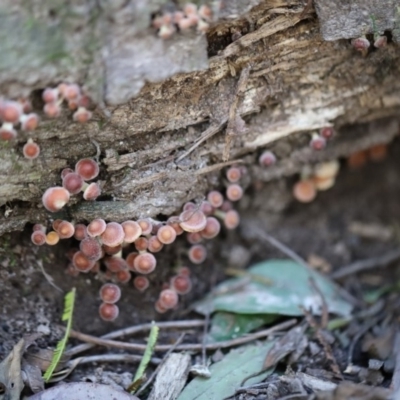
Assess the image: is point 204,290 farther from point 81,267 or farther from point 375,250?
point 375,250

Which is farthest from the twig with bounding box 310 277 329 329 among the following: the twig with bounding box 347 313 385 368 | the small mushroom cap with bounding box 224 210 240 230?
the small mushroom cap with bounding box 224 210 240 230

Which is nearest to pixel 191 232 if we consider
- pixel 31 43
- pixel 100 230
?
pixel 100 230

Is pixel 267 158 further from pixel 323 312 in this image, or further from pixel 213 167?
pixel 323 312

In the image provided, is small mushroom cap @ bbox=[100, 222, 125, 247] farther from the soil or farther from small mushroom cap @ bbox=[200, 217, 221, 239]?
small mushroom cap @ bbox=[200, 217, 221, 239]

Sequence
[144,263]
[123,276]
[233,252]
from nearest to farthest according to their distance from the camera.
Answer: [144,263], [123,276], [233,252]

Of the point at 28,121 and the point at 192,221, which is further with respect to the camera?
the point at 192,221

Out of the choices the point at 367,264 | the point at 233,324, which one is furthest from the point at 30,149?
the point at 367,264

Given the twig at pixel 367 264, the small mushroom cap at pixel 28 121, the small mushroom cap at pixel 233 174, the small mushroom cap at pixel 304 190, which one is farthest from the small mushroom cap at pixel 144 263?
the twig at pixel 367 264

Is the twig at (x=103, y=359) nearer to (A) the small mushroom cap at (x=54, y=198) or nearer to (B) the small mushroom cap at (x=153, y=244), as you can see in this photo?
(B) the small mushroom cap at (x=153, y=244)
